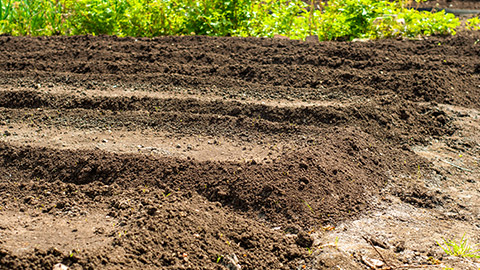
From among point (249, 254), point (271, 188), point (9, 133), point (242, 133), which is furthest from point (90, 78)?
point (249, 254)

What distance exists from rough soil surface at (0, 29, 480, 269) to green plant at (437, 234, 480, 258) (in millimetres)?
52

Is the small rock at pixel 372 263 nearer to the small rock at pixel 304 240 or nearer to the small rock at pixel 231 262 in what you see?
the small rock at pixel 304 240

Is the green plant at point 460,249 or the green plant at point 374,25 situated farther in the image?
the green plant at point 374,25

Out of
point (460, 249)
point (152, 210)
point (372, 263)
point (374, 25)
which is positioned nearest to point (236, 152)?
point (152, 210)

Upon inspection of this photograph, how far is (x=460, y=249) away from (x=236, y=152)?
170 cm

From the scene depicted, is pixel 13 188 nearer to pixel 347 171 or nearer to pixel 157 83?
pixel 157 83

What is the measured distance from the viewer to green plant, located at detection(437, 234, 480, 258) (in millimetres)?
2691

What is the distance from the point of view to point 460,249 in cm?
272

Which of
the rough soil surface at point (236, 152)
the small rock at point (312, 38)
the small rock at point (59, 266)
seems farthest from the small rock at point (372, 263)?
the small rock at point (312, 38)

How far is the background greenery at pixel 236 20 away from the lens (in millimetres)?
6062

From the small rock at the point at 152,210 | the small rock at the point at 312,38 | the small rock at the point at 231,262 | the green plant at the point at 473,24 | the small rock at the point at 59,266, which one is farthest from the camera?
the green plant at the point at 473,24

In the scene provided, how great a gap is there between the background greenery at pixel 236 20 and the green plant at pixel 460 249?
3.80m

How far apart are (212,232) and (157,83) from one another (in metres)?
2.43

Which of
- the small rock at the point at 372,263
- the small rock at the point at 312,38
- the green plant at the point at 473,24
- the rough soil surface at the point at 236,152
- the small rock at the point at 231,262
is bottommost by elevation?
the small rock at the point at 372,263
